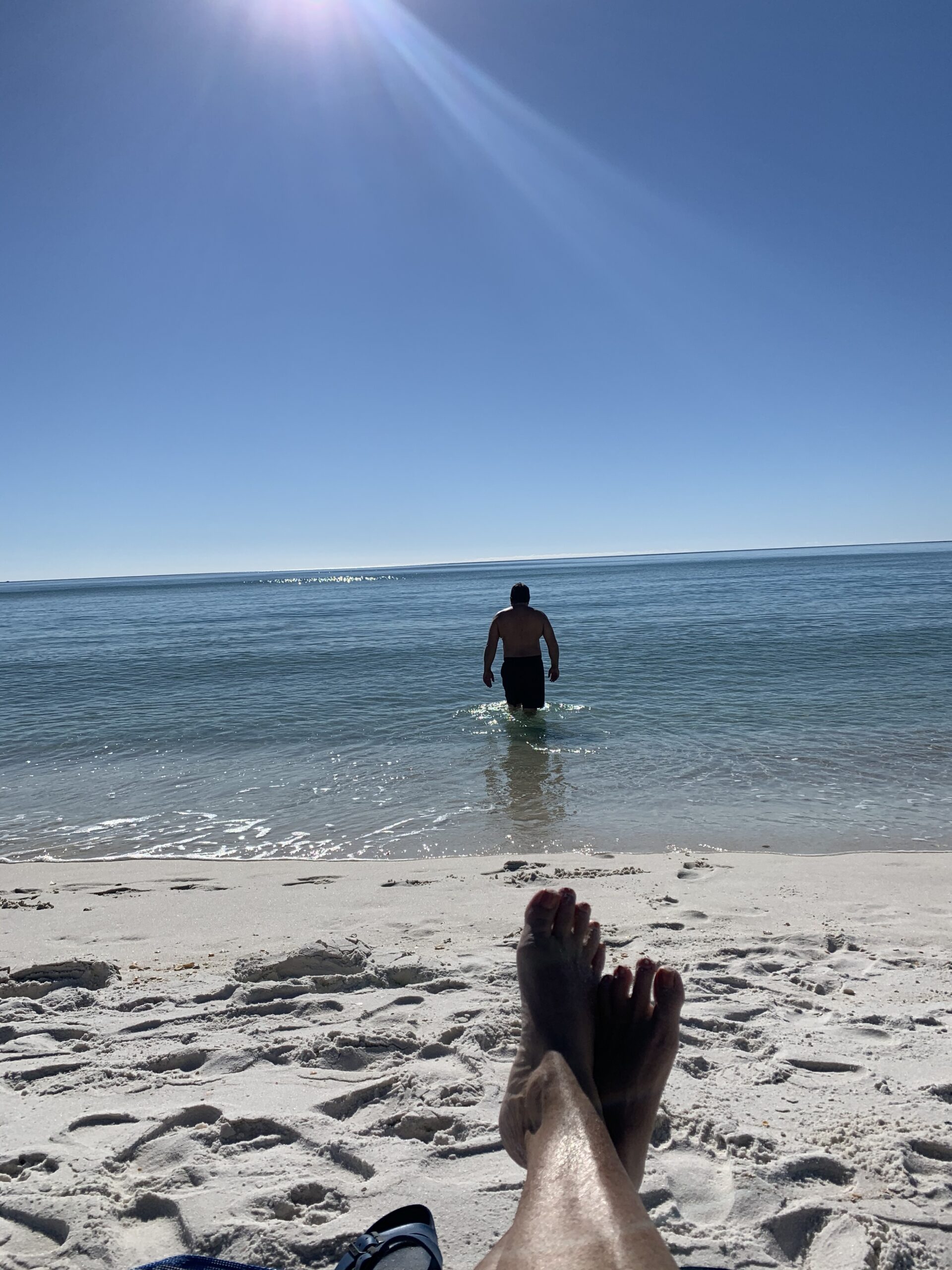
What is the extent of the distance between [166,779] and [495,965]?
4928 millimetres

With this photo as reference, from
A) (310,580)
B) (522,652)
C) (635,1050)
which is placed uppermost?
(310,580)

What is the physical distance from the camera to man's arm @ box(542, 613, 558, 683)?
342 inches

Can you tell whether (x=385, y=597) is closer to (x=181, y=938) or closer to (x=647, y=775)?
(x=647, y=775)

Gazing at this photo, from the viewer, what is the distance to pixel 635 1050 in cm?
197

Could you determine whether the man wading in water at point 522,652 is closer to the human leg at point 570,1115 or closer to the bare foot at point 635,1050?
the human leg at point 570,1115

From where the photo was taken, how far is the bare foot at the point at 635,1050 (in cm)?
172

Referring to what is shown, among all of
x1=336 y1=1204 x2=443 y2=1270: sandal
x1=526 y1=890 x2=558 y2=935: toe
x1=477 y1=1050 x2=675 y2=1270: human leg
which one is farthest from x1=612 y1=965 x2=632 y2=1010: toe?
x1=336 y1=1204 x2=443 y2=1270: sandal

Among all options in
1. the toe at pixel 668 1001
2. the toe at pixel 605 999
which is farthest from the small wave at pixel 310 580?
the toe at pixel 668 1001

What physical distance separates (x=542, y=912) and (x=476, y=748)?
5.32 metres

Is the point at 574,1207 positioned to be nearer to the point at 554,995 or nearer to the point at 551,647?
A: the point at 554,995

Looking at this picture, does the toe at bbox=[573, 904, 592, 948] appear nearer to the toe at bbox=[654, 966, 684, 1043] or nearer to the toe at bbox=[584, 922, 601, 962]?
the toe at bbox=[584, 922, 601, 962]

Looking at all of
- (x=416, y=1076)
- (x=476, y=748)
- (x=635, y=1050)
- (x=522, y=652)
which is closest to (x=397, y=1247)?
(x=416, y=1076)

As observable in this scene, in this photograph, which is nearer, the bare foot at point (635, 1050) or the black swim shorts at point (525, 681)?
the bare foot at point (635, 1050)

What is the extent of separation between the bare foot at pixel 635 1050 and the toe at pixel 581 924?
162 millimetres
